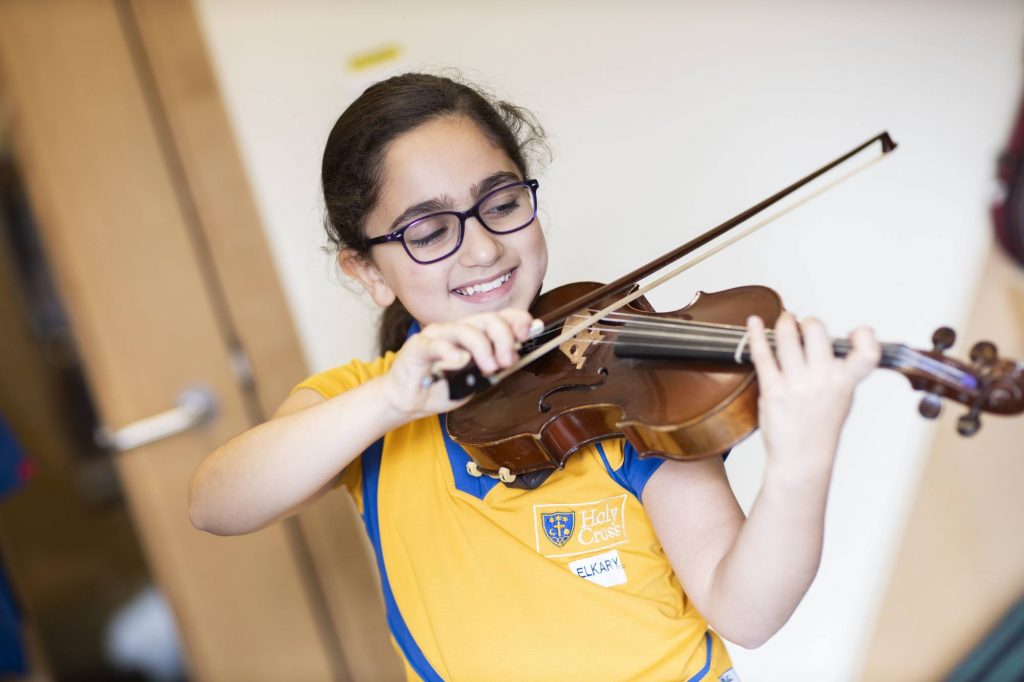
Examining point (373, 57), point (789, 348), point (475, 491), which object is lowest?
point (475, 491)

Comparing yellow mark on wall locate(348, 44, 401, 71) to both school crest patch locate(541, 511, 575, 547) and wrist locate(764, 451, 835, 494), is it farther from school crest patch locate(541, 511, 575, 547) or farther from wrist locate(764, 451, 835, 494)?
wrist locate(764, 451, 835, 494)

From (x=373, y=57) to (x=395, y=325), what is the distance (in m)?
0.57

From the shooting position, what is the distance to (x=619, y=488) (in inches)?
33.2

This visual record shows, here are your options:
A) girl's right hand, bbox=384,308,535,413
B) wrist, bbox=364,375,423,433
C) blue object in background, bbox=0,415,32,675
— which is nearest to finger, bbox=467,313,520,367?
girl's right hand, bbox=384,308,535,413

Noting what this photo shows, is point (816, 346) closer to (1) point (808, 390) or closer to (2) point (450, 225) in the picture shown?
(1) point (808, 390)

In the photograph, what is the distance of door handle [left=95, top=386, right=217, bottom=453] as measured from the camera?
135 centimetres

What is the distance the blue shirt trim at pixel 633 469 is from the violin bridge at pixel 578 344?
0.10m

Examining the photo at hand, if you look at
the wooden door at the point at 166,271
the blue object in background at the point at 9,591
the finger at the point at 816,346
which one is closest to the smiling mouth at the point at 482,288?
the finger at the point at 816,346

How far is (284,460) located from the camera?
833mm

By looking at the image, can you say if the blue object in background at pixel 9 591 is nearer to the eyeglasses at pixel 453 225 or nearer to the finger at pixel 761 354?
the eyeglasses at pixel 453 225

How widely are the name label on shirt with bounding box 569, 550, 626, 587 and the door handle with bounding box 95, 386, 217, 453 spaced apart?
2.60ft

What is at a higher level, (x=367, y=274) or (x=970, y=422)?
(x=367, y=274)

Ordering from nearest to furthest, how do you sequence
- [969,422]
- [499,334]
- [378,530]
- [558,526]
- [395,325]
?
[969,422] < [499,334] < [558,526] < [378,530] < [395,325]

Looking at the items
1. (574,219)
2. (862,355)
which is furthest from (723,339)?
(574,219)
